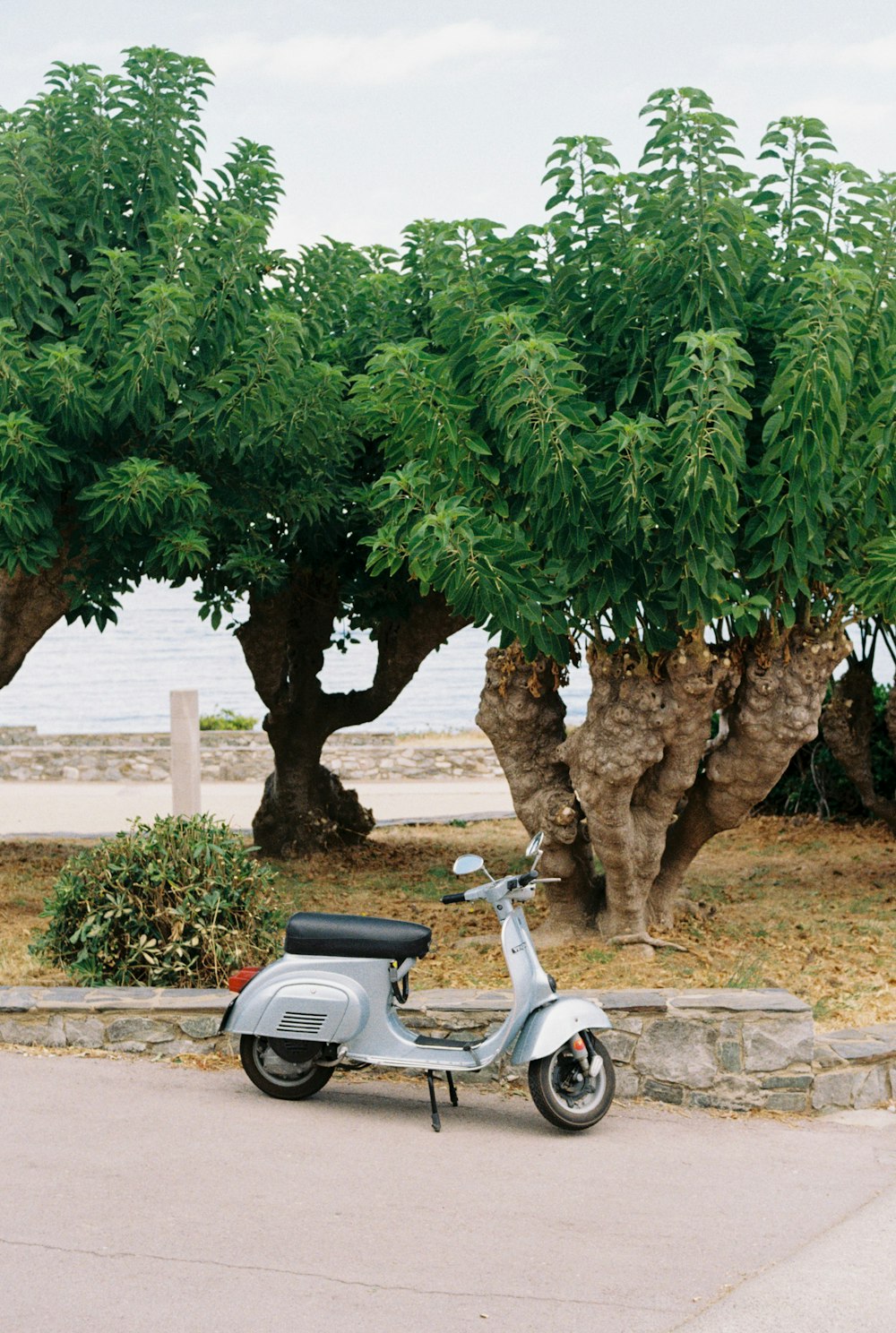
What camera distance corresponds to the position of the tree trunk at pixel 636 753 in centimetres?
834

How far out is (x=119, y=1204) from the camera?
5105mm

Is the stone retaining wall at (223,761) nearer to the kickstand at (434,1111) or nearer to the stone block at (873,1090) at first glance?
the stone block at (873,1090)

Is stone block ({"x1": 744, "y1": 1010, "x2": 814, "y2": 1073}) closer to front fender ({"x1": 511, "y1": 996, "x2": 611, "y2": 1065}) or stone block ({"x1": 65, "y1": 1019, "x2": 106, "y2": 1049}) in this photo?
front fender ({"x1": 511, "y1": 996, "x2": 611, "y2": 1065})

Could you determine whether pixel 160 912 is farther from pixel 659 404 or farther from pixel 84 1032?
pixel 659 404

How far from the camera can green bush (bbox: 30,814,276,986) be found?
7.55 meters

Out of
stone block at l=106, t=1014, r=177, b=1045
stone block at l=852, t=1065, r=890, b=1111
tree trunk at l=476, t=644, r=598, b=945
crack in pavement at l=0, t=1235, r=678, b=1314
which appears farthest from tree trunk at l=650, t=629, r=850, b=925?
crack in pavement at l=0, t=1235, r=678, b=1314

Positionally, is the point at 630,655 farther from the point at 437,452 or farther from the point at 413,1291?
the point at 413,1291

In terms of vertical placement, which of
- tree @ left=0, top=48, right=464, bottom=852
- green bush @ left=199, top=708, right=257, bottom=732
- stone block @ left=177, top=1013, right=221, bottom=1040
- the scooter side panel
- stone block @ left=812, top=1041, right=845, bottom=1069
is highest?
tree @ left=0, top=48, right=464, bottom=852

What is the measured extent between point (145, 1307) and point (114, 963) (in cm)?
346

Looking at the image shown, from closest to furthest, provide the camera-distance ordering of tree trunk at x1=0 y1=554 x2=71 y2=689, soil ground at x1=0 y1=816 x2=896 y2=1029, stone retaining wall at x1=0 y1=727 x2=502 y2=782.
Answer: soil ground at x1=0 y1=816 x2=896 y2=1029
tree trunk at x1=0 y1=554 x2=71 y2=689
stone retaining wall at x1=0 y1=727 x2=502 y2=782

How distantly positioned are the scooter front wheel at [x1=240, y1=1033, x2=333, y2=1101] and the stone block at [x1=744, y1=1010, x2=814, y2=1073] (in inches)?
75.9

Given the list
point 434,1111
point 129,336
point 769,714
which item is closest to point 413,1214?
point 434,1111

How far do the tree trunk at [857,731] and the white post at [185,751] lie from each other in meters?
6.20

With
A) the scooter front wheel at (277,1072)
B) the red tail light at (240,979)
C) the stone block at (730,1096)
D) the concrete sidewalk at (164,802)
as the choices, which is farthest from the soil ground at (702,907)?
the concrete sidewalk at (164,802)
